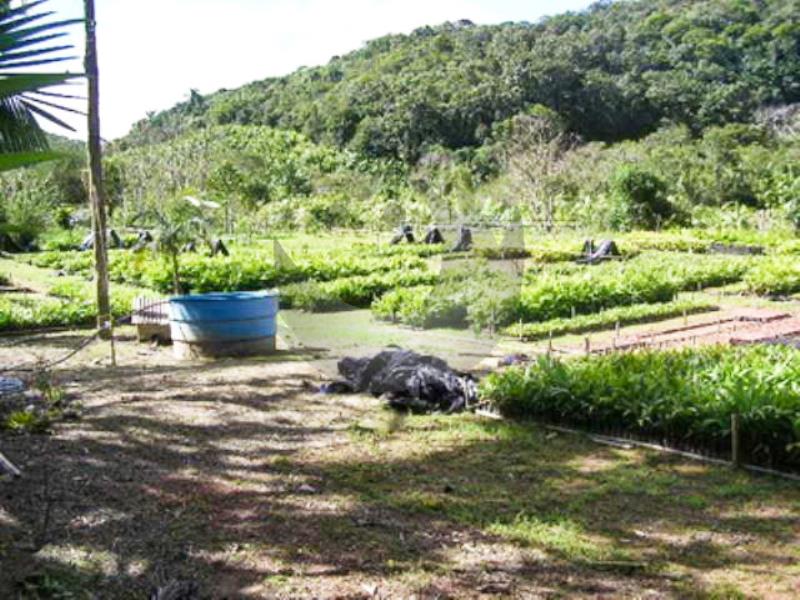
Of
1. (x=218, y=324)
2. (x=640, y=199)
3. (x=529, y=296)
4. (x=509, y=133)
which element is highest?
(x=509, y=133)

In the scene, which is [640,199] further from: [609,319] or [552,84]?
[552,84]

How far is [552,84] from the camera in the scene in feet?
208

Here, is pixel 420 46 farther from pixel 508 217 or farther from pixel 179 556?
pixel 179 556

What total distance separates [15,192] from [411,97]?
36.5 m

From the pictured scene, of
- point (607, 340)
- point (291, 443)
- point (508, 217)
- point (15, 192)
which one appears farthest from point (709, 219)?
point (291, 443)

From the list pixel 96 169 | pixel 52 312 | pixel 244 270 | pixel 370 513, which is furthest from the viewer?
pixel 244 270

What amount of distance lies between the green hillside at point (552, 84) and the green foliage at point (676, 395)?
175 feet

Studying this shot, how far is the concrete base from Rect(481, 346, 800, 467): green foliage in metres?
4.06

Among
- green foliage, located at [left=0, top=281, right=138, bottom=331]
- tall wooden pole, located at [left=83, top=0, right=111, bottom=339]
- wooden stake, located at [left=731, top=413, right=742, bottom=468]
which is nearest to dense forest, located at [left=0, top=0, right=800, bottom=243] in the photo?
green foliage, located at [left=0, top=281, right=138, bottom=331]

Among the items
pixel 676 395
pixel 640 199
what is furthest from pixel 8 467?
pixel 640 199

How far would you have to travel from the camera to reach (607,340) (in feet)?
37.2

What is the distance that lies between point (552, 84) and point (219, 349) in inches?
2234

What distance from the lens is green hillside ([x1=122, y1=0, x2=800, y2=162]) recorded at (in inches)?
2410

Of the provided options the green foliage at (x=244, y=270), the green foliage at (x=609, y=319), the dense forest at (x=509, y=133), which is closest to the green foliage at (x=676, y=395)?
the green foliage at (x=609, y=319)
